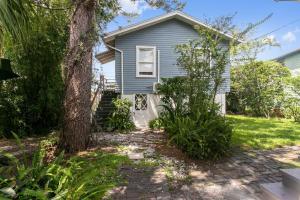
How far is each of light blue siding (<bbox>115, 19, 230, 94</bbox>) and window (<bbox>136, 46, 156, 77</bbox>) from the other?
193mm

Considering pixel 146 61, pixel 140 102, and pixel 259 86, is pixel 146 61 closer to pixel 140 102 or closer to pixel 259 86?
pixel 140 102

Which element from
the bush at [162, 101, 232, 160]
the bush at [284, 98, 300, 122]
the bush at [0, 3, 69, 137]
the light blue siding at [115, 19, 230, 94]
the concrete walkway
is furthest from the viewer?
the bush at [284, 98, 300, 122]

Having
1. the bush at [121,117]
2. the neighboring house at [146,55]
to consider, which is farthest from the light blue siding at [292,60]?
the bush at [121,117]

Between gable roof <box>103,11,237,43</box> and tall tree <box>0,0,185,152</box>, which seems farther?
gable roof <box>103,11,237,43</box>

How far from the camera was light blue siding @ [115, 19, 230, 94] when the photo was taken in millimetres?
13148

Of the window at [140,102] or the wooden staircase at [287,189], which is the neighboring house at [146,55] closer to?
the window at [140,102]

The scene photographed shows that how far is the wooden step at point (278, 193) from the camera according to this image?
11.5ft

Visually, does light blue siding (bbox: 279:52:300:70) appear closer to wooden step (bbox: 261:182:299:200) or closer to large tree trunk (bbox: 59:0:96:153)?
large tree trunk (bbox: 59:0:96:153)

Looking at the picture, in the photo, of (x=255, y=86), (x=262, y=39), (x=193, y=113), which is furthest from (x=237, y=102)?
(x=193, y=113)

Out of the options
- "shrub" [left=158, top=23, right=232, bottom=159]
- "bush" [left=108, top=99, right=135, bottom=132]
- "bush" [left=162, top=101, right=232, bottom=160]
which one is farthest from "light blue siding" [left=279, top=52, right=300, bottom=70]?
"bush" [left=162, top=101, right=232, bottom=160]

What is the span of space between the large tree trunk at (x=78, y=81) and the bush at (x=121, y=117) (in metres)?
4.18

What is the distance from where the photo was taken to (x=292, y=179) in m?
3.57

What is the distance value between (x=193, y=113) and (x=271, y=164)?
2.29 m

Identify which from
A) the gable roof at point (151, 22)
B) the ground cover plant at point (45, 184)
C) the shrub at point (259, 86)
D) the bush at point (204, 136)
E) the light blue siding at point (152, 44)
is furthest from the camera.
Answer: the shrub at point (259, 86)
